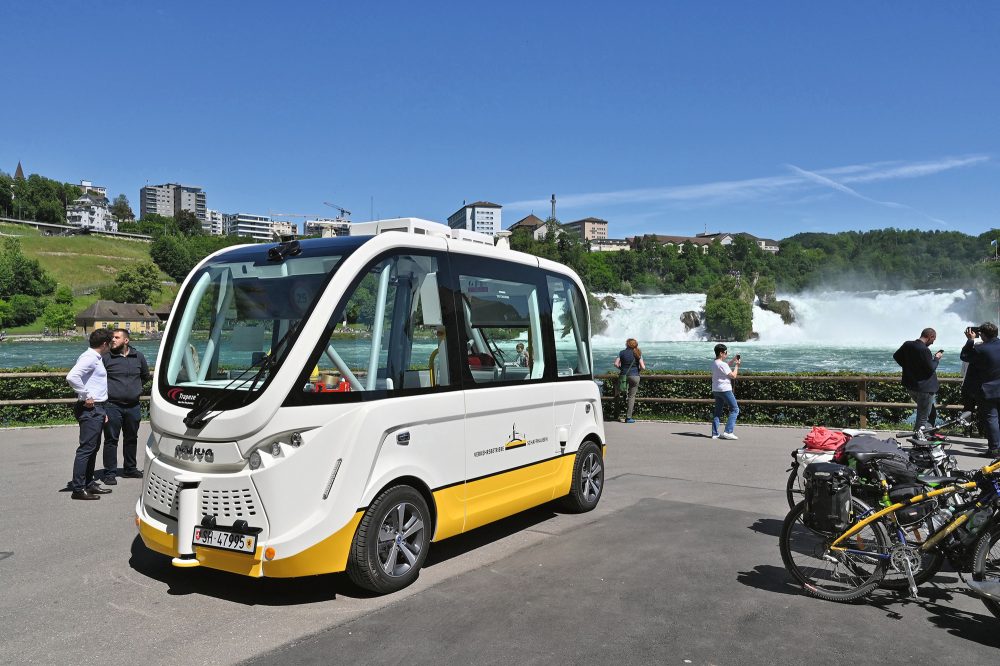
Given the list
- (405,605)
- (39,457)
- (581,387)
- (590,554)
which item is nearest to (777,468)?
(581,387)

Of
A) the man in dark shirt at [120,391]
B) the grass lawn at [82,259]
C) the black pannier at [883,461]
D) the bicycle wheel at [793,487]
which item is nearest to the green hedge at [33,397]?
the man in dark shirt at [120,391]

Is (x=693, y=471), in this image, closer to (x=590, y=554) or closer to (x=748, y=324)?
(x=590, y=554)

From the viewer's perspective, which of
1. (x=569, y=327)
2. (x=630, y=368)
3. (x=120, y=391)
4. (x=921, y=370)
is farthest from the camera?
(x=630, y=368)

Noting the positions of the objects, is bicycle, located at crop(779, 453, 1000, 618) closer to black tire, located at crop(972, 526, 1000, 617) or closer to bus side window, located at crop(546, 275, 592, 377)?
black tire, located at crop(972, 526, 1000, 617)

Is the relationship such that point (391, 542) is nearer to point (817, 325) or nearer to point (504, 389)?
point (504, 389)

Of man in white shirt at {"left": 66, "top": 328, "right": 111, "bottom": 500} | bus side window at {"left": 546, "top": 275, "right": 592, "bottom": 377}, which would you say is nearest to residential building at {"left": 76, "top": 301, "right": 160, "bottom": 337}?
man in white shirt at {"left": 66, "top": 328, "right": 111, "bottom": 500}

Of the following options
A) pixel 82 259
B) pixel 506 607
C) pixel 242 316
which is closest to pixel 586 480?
pixel 506 607

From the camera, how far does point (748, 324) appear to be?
90188mm

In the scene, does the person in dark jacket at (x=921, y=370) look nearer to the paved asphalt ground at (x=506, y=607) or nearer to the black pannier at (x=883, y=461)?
the paved asphalt ground at (x=506, y=607)

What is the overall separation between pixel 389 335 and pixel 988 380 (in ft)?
31.5

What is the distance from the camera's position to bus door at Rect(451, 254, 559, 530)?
6367 mm

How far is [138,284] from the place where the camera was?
458 ft

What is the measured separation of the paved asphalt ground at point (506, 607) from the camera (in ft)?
14.4

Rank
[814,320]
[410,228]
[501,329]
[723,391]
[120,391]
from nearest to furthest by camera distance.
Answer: [410,228] → [501,329] → [120,391] → [723,391] → [814,320]
